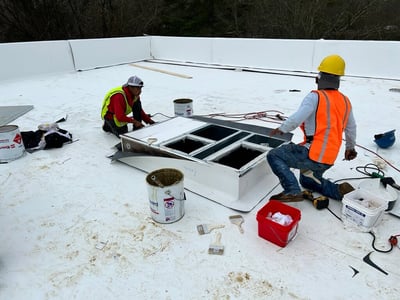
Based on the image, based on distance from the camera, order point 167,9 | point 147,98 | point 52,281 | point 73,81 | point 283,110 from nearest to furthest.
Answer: point 52,281
point 283,110
point 147,98
point 73,81
point 167,9

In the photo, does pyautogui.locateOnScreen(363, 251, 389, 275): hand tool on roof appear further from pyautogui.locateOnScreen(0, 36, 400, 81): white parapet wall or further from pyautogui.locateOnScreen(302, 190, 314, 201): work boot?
pyautogui.locateOnScreen(0, 36, 400, 81): white parapet wall

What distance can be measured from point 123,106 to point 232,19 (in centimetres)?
Result: 1130

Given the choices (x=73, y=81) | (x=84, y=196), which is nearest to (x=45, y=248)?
(x=84, y=196)

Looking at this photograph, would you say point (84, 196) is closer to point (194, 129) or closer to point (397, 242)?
point (194, 129)

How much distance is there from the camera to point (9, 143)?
2.77 metres

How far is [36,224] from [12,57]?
5.73 m

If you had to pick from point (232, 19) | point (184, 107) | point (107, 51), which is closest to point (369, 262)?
point (184, 107)

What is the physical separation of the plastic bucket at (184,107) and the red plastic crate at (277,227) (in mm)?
1834

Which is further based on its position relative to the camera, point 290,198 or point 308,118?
point 290,198

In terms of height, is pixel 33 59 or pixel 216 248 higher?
pixel 33 59

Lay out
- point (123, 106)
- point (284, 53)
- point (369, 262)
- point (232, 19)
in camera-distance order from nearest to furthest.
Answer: point (369, 262), point (123, 106), point (284, 53), point (232, 19)

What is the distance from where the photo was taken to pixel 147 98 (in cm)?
490

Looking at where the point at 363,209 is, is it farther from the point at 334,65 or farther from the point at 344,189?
the point at 334,65

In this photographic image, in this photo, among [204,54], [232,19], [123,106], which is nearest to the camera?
[123,106]
